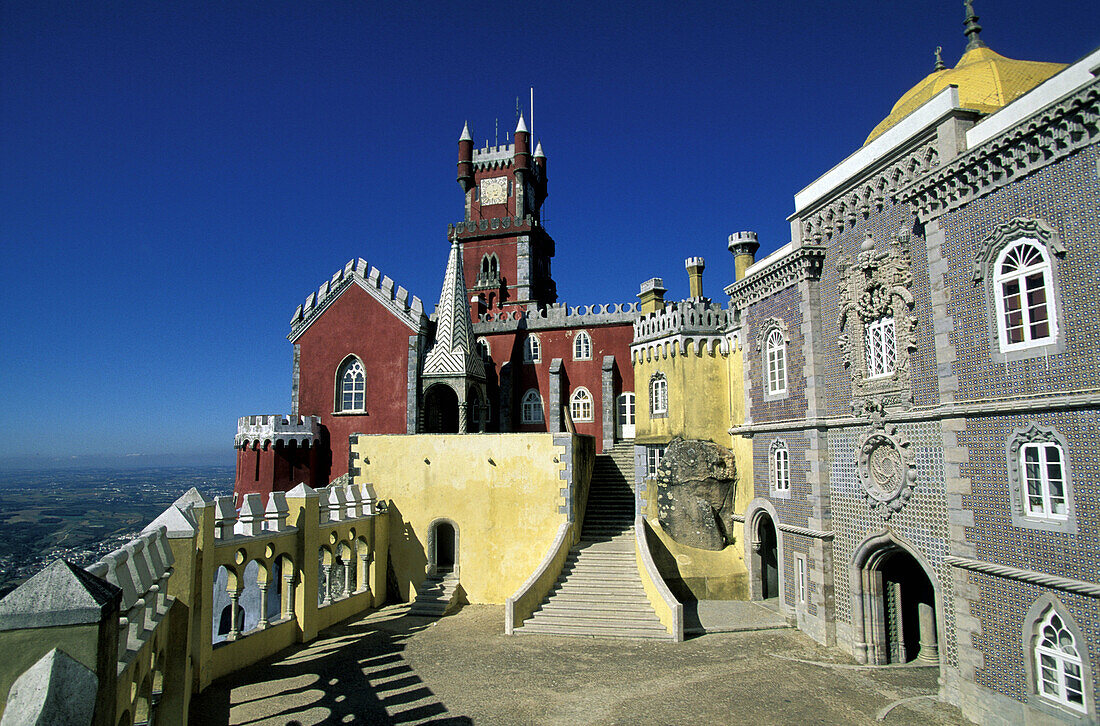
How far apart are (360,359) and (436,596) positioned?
11.9 m

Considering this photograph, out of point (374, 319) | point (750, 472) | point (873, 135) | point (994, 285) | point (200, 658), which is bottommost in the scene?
point (200, 658)

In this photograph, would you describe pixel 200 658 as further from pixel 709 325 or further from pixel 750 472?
pixel 709 325

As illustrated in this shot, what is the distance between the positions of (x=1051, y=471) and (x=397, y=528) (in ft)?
53.9

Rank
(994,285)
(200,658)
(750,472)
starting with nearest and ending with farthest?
(994,285) < (200,658) < (750,472)

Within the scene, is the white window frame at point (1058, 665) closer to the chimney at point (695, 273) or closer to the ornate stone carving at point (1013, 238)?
the ornate stone carving at point (1013, 238)

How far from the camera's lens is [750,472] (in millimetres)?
18703

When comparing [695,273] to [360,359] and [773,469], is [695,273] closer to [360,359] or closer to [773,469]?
[773,469]

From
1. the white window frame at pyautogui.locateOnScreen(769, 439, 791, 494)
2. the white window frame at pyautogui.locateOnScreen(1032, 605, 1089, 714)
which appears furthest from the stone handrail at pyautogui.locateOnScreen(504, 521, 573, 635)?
the white window frame at pyautogui.locateOnScreen(1032, 605, 1089, 714)

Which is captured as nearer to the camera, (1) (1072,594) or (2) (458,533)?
(1) (1072,594)

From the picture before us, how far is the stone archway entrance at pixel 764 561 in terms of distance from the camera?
60.8 feet

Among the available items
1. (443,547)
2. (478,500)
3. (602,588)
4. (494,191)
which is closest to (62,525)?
(494,191)

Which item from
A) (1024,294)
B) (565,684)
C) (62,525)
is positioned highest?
(1024,294)

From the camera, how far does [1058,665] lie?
945 centimetres

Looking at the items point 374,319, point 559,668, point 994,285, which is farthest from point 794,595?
point 374,319
